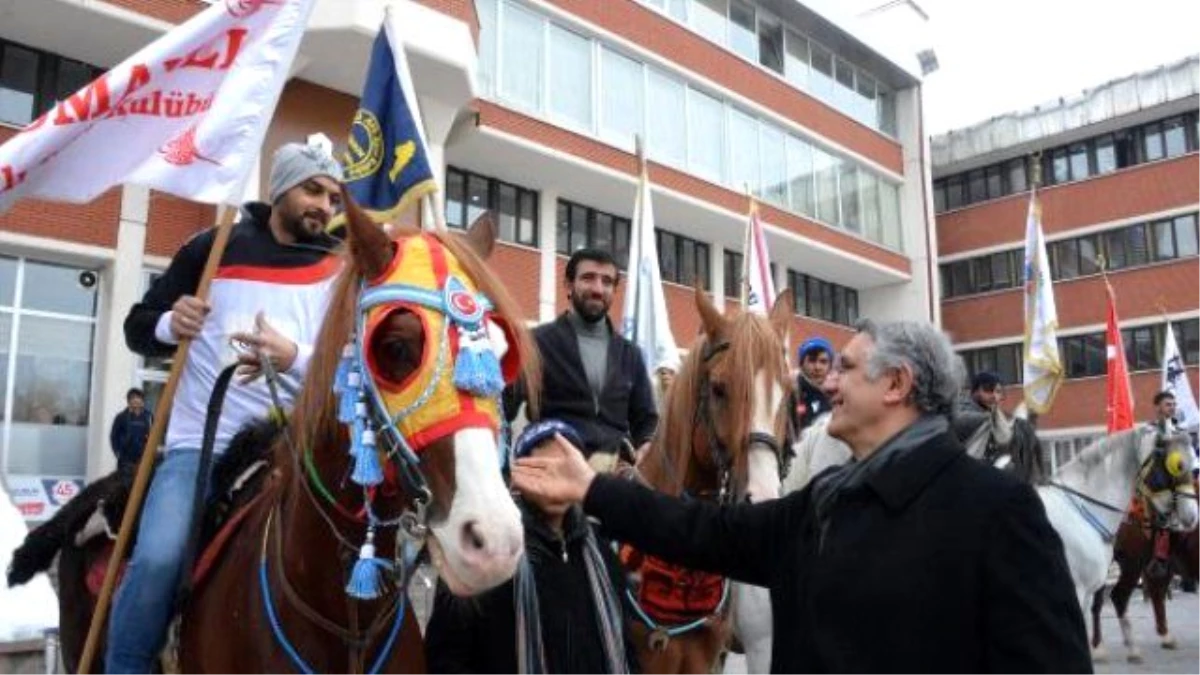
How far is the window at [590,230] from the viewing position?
2467 cm

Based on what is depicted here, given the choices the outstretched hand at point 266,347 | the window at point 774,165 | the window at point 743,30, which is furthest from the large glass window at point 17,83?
the window at point 743,30

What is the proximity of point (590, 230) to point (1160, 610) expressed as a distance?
15.7 metres

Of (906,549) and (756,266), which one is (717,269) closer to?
(756,266)

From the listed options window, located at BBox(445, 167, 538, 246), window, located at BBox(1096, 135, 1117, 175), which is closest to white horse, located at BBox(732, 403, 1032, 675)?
window, located at BBox(445, 167, 538, 246)

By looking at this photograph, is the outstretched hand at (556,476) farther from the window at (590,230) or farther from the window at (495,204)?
the window at (590,230)

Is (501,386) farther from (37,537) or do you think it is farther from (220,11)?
(37,537)

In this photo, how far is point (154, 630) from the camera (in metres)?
3.33

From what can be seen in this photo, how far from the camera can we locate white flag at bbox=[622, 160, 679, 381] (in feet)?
38.3

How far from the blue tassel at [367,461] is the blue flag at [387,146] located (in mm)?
1576

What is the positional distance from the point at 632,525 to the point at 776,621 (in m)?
0.50

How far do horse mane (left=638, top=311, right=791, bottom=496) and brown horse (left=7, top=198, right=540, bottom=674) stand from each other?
1.71m

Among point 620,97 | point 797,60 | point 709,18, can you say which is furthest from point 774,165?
point 620,97

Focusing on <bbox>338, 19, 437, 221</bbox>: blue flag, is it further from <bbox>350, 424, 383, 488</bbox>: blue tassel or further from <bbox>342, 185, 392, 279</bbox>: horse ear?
<bbox>350, 424, 383, 488</bbox>: blue tassel

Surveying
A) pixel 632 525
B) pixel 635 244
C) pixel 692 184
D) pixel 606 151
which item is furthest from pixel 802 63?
pixel 632 525
